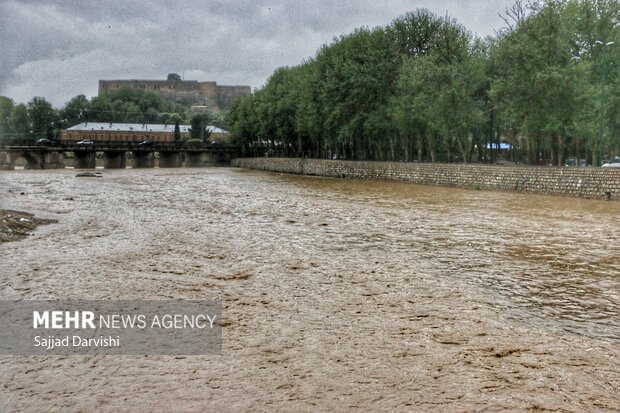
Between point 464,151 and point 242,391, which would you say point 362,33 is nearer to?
point 464,151

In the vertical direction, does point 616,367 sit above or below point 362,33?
below

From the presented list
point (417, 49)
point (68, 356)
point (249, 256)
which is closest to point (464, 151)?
point (417, 49)

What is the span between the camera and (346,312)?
7.73 meters

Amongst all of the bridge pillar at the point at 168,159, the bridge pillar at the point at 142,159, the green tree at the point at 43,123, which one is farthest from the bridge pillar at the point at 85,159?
the green tree at the point at 43,123

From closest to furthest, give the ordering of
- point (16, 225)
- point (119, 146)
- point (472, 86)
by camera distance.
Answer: point (16, 225)
point (472, 86)
point (119, 146)

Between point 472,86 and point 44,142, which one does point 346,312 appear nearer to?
point 472,86

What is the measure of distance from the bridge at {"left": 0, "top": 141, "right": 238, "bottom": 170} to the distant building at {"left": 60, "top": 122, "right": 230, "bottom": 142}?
1287 centimetres

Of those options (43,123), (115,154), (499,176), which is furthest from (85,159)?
(499,176)

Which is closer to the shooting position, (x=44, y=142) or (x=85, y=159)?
(x=44, y=142)

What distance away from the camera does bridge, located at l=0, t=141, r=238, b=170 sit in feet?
271

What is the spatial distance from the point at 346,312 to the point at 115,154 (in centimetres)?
9099

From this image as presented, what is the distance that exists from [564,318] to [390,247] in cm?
617

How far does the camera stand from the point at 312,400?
4910 millimetres

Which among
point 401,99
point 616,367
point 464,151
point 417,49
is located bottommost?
point 616,367
